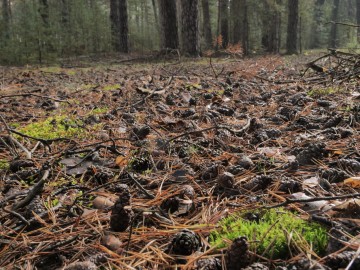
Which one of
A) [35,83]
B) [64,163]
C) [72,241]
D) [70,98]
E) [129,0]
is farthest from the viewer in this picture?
[129,0]

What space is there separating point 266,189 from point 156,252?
71 cm

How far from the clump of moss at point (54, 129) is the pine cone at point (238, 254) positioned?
7.70 ft

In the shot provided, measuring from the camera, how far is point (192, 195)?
1.85 meters

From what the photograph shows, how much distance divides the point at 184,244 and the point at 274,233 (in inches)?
12.9

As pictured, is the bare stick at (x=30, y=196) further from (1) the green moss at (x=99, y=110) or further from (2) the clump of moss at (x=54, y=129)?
(1) the green moss at (x=99, y=110)

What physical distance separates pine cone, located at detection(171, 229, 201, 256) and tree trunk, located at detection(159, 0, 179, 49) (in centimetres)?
1199

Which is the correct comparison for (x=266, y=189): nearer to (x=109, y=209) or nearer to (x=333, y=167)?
(x=333, y=167)

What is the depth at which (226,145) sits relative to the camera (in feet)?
8.46

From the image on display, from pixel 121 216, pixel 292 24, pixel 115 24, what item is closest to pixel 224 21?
pixel 292 24

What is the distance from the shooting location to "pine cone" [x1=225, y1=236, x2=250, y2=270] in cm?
119

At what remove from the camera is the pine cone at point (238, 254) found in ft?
3.90

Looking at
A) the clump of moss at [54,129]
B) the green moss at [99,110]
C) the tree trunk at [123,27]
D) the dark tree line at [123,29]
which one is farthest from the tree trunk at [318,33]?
the clump of moss at [54,129]

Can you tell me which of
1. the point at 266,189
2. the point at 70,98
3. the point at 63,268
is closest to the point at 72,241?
the point at 63,268

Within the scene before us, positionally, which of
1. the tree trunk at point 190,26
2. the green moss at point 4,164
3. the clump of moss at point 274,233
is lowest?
the green moss at point 4,164
